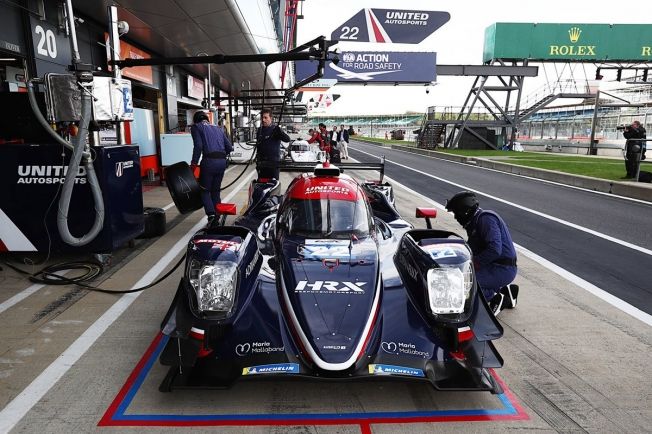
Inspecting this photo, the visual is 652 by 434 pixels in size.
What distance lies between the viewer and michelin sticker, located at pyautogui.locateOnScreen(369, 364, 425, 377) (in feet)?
7.86

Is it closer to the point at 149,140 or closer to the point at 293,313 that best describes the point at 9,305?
the point at 293,313

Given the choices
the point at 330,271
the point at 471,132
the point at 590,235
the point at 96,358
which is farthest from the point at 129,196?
the point at 471,132

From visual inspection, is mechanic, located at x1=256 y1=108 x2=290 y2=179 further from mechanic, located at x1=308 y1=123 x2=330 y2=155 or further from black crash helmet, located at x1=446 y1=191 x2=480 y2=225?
mechanic, located at x1=308 y1=123 x2=330 y2=155

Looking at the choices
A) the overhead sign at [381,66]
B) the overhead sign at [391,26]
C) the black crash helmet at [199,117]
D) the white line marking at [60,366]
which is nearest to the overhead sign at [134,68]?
the black crash helmet at [199,117]

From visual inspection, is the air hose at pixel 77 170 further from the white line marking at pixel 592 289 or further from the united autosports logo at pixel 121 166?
the white line marking at pixel 592 289

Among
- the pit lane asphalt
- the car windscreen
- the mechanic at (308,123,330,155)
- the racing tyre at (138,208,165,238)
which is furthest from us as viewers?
the mechanic at (308,123,330,155)

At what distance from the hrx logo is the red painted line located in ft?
3.98

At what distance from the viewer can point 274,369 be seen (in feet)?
7.81

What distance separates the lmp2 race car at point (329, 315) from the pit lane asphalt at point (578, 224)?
256cm

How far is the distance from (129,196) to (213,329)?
11.2 ft

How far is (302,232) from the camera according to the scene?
12.3 ft

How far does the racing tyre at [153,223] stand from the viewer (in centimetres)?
639

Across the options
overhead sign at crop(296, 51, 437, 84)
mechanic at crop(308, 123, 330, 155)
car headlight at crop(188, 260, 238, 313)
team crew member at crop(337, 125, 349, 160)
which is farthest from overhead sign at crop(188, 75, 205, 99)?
car headlight at crop(188, 260, 238, 313)

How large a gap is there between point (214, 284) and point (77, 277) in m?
2.73
